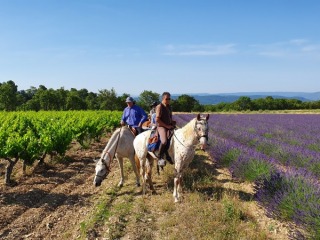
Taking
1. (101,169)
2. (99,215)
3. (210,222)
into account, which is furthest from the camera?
(101,169)

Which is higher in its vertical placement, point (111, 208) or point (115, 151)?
point (115, 151)

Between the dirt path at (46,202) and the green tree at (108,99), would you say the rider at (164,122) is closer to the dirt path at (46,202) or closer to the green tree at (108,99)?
the dirt path at (46,202)

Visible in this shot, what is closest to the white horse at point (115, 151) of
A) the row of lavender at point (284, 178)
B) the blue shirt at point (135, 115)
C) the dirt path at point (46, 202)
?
the blue shirt at point (135, 115)

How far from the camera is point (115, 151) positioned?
732cm

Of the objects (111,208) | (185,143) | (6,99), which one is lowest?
(111,208)

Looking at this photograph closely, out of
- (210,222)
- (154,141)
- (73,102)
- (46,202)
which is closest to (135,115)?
(154,141)

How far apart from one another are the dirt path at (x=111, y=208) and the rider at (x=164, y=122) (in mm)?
1075

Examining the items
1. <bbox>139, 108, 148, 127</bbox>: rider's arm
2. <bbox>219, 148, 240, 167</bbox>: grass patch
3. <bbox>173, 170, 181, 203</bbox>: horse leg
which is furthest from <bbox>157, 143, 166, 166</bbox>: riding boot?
<bbox>219, 148, 240, 167</bbox>: grass patch

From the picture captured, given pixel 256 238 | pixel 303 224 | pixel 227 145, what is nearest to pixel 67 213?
pixel 256 238

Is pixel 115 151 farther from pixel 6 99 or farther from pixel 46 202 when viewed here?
pixel 6 99

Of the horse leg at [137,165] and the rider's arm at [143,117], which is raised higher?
the rider's arm at [143,117]

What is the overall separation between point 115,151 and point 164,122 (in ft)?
5.04

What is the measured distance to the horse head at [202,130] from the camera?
576 centimetres

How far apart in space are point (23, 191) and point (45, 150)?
248cm
